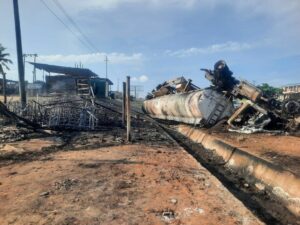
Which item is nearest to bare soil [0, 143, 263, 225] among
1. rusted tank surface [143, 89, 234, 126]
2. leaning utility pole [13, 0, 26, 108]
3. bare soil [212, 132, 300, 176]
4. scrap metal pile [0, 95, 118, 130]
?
bare soil [212, 132, 300, 176]

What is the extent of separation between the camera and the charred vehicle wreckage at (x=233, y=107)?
14852mm

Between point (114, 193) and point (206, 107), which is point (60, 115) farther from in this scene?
point (114, 193)

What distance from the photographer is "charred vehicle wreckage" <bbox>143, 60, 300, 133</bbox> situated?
1485 cm

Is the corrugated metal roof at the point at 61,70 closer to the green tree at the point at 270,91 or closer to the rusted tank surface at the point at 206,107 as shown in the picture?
the green tree at the point at 270,91

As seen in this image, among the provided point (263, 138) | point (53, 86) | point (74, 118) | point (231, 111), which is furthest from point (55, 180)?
point (53, 86)

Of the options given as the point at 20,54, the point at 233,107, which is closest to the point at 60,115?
the point at 20,54

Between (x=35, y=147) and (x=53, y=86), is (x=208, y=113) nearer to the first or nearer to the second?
(x=35, y=147)

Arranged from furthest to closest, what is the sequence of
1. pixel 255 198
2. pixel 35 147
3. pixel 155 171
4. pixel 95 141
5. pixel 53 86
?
pixel 53 86 < pixel 95 141 < pixel 35 147 < pixel 155 171 < pixel 255 198

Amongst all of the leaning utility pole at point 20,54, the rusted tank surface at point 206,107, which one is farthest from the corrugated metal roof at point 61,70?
the rusted tank surface at point 206,107

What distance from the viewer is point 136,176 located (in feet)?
26.3

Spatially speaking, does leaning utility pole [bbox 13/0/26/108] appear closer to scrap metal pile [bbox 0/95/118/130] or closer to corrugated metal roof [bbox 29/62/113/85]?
scrap metal pile [bbox 0/95/118/130]

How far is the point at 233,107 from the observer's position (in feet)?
57.6

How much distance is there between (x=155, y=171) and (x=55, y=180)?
227 centimetres

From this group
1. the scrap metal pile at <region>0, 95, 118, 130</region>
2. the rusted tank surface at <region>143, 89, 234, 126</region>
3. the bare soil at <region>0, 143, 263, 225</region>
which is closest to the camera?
the bare soil at <region>0, 143, 263, 225</region>
